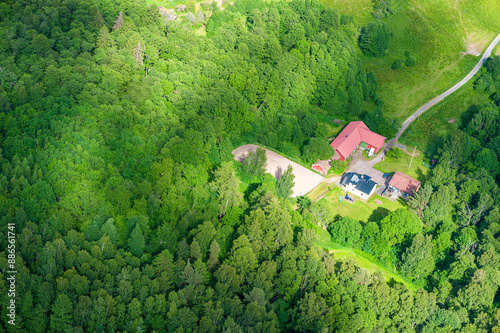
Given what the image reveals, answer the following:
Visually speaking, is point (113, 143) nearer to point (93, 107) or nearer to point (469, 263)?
point (93, 107)

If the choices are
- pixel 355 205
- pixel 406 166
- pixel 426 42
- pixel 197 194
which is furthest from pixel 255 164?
pixel 426 42

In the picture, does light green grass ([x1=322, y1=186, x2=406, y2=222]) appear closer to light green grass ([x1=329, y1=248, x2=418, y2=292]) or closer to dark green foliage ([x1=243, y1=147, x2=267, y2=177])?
light green grass ([x1=329, y1=248, x2=418, y2=292])

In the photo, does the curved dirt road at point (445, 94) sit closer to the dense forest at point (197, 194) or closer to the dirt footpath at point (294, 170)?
the dense forest at point (197, 194)

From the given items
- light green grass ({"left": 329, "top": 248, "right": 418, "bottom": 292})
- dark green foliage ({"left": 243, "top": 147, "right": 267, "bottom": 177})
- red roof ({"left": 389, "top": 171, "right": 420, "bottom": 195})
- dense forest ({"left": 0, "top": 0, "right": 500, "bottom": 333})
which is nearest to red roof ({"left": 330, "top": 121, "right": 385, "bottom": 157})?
dense forest ({"left": 0, "top": 0, "right": 500, "bottom": 333})

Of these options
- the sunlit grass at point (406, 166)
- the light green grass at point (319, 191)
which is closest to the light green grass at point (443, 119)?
the sunlit grass at point (406, 166)

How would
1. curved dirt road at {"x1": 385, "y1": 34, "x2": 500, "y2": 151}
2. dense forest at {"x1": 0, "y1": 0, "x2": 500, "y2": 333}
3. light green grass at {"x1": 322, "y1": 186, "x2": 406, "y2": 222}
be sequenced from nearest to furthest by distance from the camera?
dense forest at {"x1": 0, "y1": 0, "x2": 500, "y2": 333}, light green grass at {"x1": 322, "y1": 186, "x2": 406, "y2": 222}, curved dirt road at {"x1": 385, "y1": 34, "x2": 500, "y2": 151}

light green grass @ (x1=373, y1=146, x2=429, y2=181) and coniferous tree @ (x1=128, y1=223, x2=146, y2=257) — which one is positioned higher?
coniferous tree @ (x1=128, y1=223, x2=146, y2=257)
